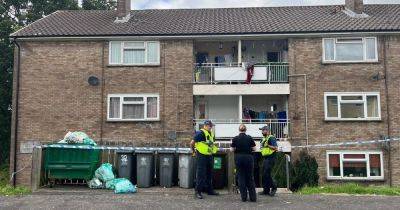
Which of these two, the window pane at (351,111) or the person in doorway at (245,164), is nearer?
the person in doorway at (245,164)

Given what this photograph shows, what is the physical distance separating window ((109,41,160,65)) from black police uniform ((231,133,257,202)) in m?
11.3

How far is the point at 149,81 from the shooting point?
20.6m

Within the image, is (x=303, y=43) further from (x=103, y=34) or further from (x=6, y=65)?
(x=6, y=65)

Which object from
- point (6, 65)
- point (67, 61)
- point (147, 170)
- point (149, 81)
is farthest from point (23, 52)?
point (147, 170)

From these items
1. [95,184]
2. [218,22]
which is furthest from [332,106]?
[95,184]

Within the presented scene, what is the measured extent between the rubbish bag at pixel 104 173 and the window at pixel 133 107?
8.04 metres

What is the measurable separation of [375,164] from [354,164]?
82cm

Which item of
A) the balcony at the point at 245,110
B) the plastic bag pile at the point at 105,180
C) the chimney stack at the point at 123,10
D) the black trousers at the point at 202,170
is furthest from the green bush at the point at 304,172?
the chimney stack at the point at 123,10

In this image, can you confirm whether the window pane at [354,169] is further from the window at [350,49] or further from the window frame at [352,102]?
the window at [350,49]

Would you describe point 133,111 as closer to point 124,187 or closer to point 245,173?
point 124,187

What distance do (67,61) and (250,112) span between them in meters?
8.29

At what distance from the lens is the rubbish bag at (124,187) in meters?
11.5

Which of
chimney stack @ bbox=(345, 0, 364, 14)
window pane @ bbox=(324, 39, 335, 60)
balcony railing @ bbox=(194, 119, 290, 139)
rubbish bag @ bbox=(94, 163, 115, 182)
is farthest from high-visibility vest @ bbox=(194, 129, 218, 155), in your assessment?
chimney stack @ bbox=(345, 0, 364, 14)

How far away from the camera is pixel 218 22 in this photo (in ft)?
73.5
